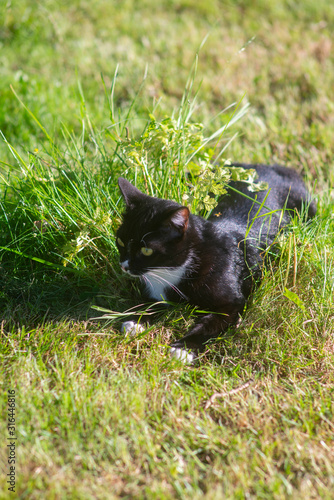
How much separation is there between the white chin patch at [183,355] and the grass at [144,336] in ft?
0.13

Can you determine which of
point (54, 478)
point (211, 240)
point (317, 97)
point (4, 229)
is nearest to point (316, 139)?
point (317, 97)

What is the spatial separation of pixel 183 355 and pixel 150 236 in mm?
658

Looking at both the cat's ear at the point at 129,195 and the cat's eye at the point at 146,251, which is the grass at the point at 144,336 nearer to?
the cat's ear at the point at 129,195

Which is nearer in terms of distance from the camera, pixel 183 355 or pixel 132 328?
pixel 183 355

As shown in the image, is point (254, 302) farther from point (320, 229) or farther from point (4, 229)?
point (4, 229)

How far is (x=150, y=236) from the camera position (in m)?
2.25

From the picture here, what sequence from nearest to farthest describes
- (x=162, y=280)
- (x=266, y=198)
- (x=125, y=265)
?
1. (x=125, y=265)
2. (x=162, y=280)
3. (x=266, y=198)

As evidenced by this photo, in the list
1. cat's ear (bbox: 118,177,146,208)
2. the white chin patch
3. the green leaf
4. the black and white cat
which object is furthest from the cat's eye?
the green leaf

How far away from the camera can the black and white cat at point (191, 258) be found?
2260 millimetres

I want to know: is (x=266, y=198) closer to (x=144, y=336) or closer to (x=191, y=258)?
(x=191, y=258)

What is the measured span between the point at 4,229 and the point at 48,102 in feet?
6.41

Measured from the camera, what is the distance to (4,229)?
270 centimetres

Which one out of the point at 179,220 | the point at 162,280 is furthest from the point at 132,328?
the point at 179,220

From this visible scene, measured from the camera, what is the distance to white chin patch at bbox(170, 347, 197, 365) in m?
2.22
